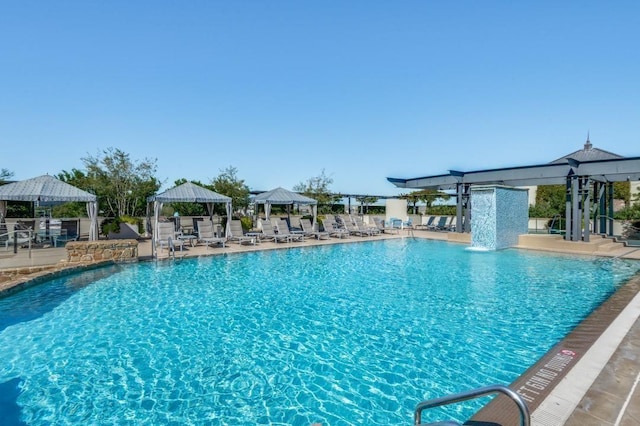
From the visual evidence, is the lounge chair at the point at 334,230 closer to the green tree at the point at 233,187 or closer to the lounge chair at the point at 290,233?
the lounge chair at the point at 290,233

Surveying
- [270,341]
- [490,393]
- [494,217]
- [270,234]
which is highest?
[494,217]

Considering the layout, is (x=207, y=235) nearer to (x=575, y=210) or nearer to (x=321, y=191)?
(x=321, y=191)

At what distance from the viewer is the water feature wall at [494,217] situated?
46.9 ft

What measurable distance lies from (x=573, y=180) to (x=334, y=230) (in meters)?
10.7

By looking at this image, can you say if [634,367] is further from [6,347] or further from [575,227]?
[575,227]

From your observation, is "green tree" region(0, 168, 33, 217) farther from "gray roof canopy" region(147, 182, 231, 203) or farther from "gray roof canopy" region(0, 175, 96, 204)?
"gray roof canopy" region(147, 182, 231, 203)

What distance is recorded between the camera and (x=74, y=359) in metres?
4.14

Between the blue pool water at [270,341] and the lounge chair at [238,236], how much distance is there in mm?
5417

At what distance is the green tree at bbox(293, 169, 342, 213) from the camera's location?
25562 millimetres

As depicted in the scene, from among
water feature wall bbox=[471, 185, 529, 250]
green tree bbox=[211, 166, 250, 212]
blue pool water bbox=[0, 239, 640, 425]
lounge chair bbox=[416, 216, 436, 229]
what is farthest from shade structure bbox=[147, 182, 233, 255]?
lounge chair bbox=[416, 216, 436, 229]

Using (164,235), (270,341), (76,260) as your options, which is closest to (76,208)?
(164,235)

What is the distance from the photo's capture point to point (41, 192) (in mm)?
11320

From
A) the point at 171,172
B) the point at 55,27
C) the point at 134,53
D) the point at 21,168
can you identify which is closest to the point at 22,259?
the point at 55,27

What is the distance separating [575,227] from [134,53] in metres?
18.1
